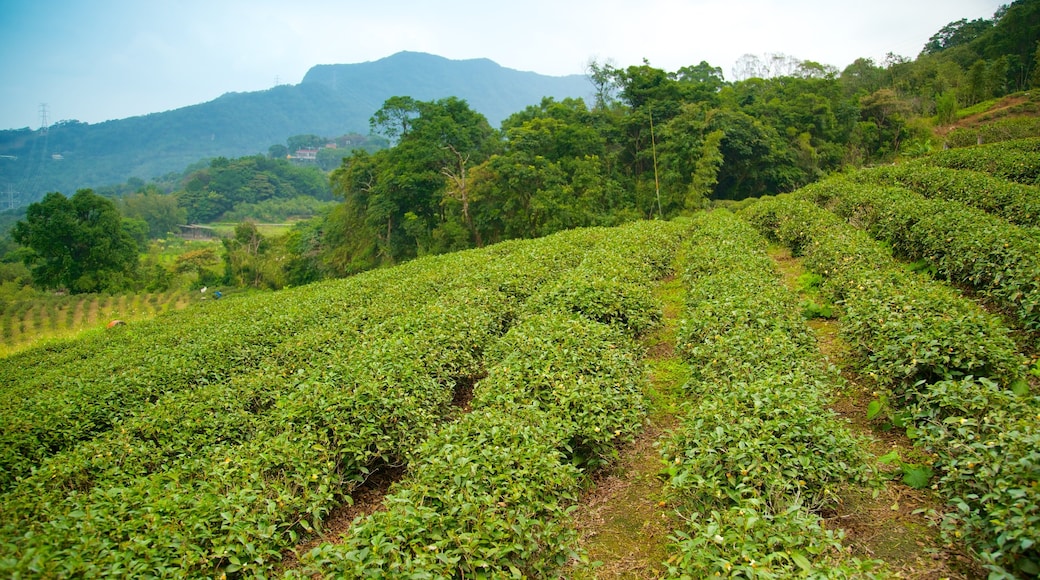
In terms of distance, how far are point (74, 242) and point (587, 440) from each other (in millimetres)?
52284

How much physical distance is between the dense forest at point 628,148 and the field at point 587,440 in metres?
20.9

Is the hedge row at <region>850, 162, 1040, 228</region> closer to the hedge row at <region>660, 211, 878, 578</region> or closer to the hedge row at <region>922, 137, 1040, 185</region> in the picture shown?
the hedge row at <region>922, 137, 1040, 185</region>

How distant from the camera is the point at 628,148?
34.7m

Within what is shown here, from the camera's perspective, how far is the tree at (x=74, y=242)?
126 feet

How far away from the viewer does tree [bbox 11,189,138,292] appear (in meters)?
38.5

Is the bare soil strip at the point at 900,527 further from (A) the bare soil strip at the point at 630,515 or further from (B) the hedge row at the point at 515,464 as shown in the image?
(B) the hedge row at the point at 515,464

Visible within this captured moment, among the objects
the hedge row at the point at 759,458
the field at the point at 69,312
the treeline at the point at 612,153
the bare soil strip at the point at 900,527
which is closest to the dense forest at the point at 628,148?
the treeline at the point at 612,153

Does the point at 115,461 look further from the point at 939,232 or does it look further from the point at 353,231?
the point at 353,231

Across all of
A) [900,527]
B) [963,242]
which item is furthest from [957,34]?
[900,527]

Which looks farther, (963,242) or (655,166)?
(655,166)

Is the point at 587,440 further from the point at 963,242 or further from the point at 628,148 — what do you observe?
the point at 628,148

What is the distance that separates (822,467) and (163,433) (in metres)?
7.18

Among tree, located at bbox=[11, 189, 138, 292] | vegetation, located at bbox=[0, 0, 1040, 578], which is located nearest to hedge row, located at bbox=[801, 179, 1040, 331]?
vegetation, located at bbox=[0, 0, 1040, 578]

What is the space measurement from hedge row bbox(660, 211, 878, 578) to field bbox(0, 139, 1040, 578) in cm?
3
